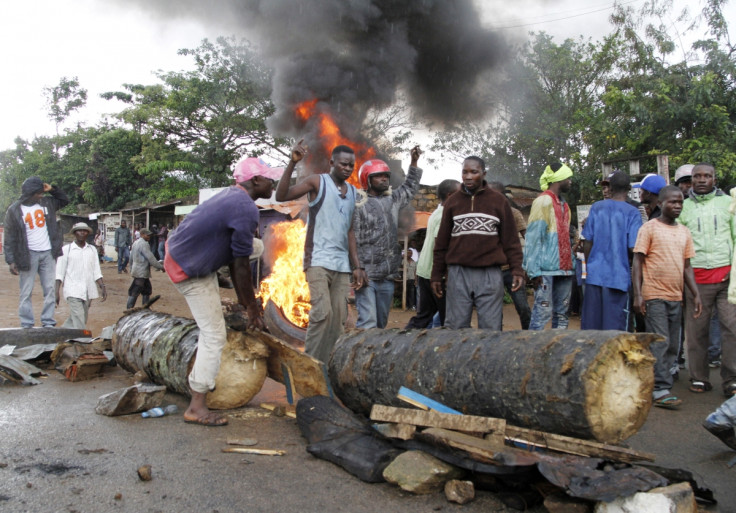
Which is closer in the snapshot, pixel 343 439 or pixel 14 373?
pixel 343 439

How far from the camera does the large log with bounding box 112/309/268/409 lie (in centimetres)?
432

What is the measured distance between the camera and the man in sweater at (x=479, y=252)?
4445mm

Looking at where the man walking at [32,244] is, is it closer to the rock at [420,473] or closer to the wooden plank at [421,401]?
the wooden plank at [421,401]

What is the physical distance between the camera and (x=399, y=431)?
306 centimetres

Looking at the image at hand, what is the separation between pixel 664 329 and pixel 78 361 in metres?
5.38

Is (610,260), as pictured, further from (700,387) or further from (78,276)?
(78,276)

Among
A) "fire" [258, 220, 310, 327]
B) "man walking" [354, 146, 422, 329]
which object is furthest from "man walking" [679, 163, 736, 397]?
"fire" [258, 220, 310, 327]

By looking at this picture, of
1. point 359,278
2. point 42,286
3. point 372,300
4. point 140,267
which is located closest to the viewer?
point 359,278

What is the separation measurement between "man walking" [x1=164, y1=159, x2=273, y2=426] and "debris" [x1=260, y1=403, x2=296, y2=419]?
480mm

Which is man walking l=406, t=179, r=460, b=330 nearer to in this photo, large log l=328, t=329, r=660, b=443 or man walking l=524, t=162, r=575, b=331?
man walking l=524, t=162, r=575, b=331

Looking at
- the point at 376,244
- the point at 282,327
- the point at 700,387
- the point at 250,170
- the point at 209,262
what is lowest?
the point at 700,387

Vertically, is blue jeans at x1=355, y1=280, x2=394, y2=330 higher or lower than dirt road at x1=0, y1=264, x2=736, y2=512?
higher

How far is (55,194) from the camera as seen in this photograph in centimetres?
757

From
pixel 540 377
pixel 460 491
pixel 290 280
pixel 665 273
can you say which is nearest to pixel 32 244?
pixel 290 280
